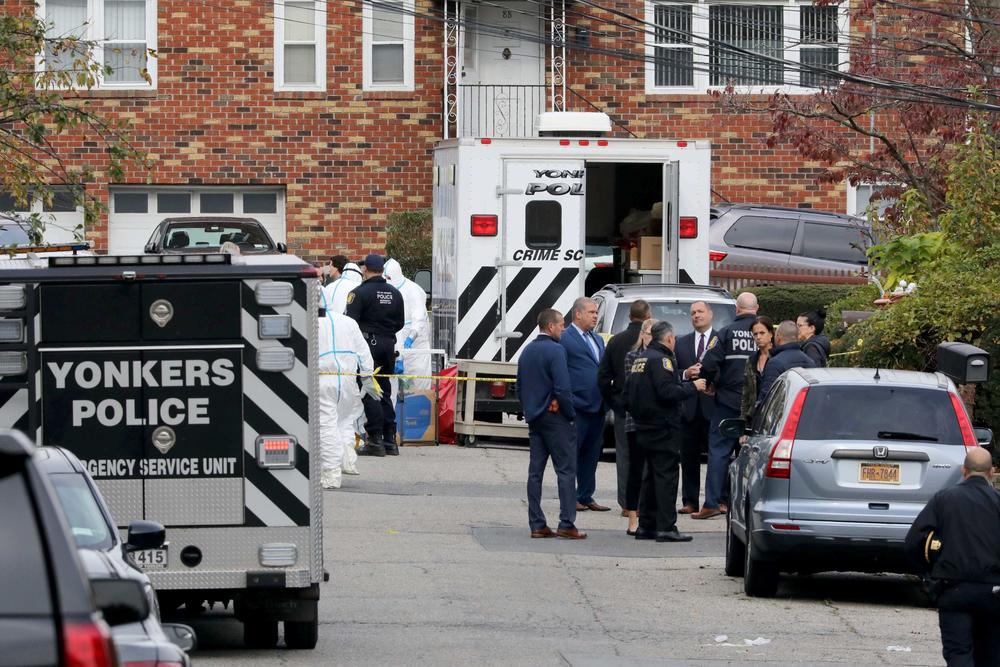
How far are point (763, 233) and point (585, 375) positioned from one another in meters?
11.8

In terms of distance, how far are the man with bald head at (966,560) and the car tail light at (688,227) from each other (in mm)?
11707

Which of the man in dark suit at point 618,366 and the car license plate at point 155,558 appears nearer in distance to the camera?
the car license plate at point 155,558

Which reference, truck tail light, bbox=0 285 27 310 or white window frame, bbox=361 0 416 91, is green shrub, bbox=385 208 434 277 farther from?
truck tail light, bbox=0 285 27 310

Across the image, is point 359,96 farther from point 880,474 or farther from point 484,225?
point 880,474

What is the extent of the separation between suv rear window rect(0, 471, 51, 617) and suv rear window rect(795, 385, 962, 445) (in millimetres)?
8066

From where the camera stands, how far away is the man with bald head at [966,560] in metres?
8.35

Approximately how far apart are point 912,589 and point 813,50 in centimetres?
1935

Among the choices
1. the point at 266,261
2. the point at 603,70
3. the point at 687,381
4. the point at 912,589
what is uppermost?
the point at 603,70

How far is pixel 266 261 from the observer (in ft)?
31.2

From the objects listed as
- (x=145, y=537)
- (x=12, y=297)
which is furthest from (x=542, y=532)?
(x=145, y=537)

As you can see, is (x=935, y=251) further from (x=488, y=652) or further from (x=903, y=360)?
(x=488, y=652)

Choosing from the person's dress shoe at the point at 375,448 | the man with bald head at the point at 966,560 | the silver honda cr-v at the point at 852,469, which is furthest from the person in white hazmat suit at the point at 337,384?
the man with bald head at the point at 966,560

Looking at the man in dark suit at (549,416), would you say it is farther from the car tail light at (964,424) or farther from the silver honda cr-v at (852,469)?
the car tail light at (964,424)

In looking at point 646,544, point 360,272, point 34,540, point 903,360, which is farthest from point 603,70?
point 34,540
